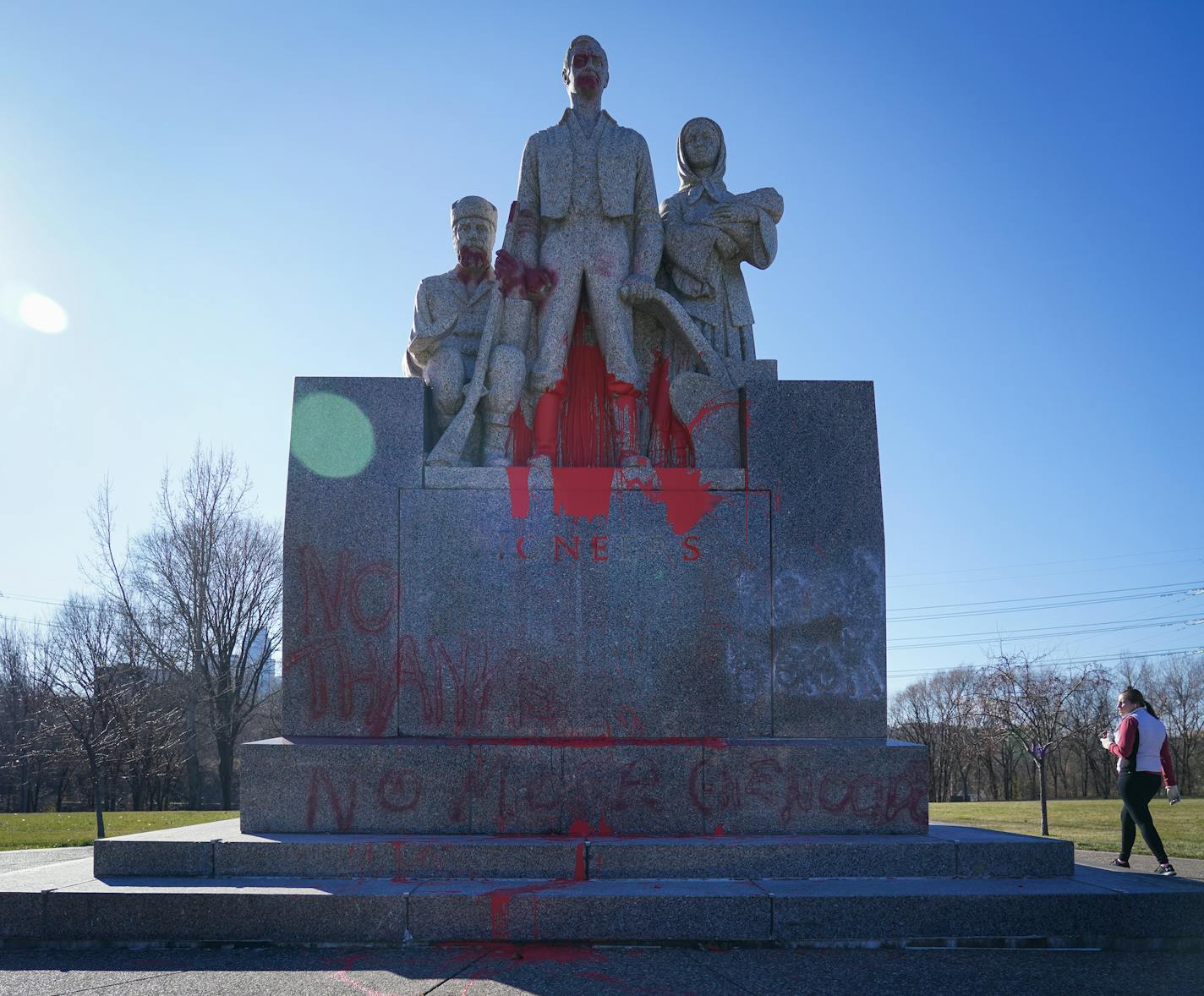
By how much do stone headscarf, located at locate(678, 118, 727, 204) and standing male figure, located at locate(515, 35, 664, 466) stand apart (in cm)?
50

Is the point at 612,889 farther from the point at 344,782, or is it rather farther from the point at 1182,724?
the point at 1182,724

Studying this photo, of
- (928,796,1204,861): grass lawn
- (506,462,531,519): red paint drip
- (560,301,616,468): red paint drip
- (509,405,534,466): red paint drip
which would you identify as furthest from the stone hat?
(928,796,1204,861): grass lawn

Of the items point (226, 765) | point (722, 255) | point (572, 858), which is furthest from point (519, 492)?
point (226, 765)

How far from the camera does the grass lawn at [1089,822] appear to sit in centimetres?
1134

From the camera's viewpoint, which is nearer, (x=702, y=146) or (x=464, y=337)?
(x=464, y=337)

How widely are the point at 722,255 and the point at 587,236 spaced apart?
1170 mm

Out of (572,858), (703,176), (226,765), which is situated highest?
(703,176)

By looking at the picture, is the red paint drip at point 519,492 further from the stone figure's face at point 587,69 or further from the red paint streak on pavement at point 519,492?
the stone figure's face at point 587,69

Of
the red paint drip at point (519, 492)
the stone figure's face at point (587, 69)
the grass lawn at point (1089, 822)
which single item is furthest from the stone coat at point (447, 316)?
the grass lawn at point (1089, 822)

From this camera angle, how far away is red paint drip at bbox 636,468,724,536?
7.09 meters

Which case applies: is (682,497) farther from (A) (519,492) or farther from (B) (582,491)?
(A) (519,492)

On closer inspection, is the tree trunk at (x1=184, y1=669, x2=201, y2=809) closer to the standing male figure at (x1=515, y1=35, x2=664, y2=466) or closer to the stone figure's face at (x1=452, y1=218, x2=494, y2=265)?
the stone figure's face at (x1=452, y1=218, x2=494, y2=265)

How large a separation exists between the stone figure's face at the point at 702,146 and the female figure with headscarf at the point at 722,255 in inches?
15.7

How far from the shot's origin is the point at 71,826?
17.8 meters
